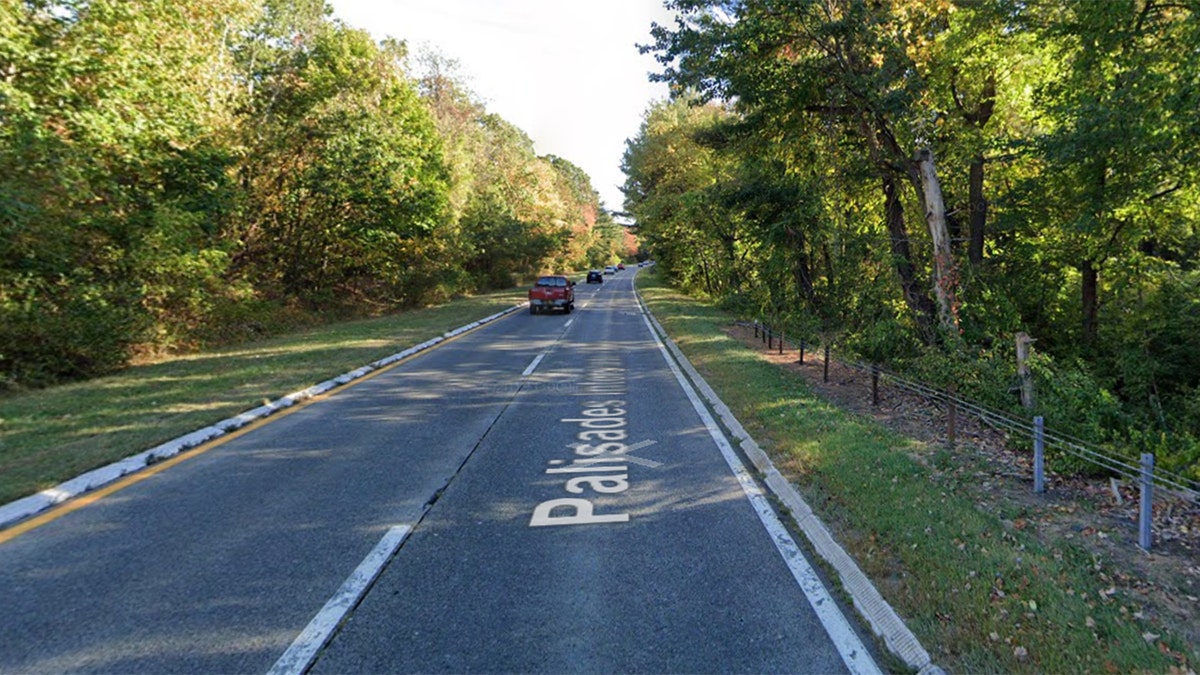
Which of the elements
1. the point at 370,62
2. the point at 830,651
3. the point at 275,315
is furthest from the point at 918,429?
the point at 370,62

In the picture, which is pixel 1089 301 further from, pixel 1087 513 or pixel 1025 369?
pixel 1087 513

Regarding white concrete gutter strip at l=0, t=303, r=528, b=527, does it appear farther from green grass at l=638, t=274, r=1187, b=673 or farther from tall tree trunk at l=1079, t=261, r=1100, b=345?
tall tree trunk at l=1079, t=261, r=1100, b=345

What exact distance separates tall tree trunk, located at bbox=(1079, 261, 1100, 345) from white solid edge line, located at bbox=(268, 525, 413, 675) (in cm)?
1489

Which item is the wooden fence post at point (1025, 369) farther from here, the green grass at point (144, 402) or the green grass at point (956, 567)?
the green grass at point (144, 402)

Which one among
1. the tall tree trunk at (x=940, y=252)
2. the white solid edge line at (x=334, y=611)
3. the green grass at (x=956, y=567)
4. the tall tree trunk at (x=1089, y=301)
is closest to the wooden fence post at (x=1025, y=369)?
the green grass at (x=956, y=567)

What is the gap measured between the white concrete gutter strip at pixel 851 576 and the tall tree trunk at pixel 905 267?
268 inches

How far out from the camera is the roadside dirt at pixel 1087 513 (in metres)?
3.43

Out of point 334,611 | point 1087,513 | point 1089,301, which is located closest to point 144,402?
point 334,611

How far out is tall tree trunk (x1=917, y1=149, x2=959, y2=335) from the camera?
402 inches

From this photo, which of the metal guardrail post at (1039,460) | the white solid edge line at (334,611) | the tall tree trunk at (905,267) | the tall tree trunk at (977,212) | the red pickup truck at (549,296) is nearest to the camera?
the white solid edge line at (334,611)

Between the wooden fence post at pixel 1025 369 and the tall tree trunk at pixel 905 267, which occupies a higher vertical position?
the tall tree trunk at pixel 905 267

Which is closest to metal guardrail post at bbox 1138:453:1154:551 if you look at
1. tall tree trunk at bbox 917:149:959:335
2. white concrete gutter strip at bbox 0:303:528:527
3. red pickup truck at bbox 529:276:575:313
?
tall tree trunk at bbox 917:149:959:335

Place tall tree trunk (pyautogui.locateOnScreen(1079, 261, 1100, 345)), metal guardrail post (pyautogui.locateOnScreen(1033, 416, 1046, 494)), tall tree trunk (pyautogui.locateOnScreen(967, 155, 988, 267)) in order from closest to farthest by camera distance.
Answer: metal guardrail post (pyautogui.locateOnScreen(1033, 416, 1046, 494)), tall tree trunk (pyautogui.locateOnScreen(967, 155, 988, 267)), tall tree trunk (pyautogui.locateOnScreen(1079, 261, 1100, 345))

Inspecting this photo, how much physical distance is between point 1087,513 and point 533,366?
9167 mm
